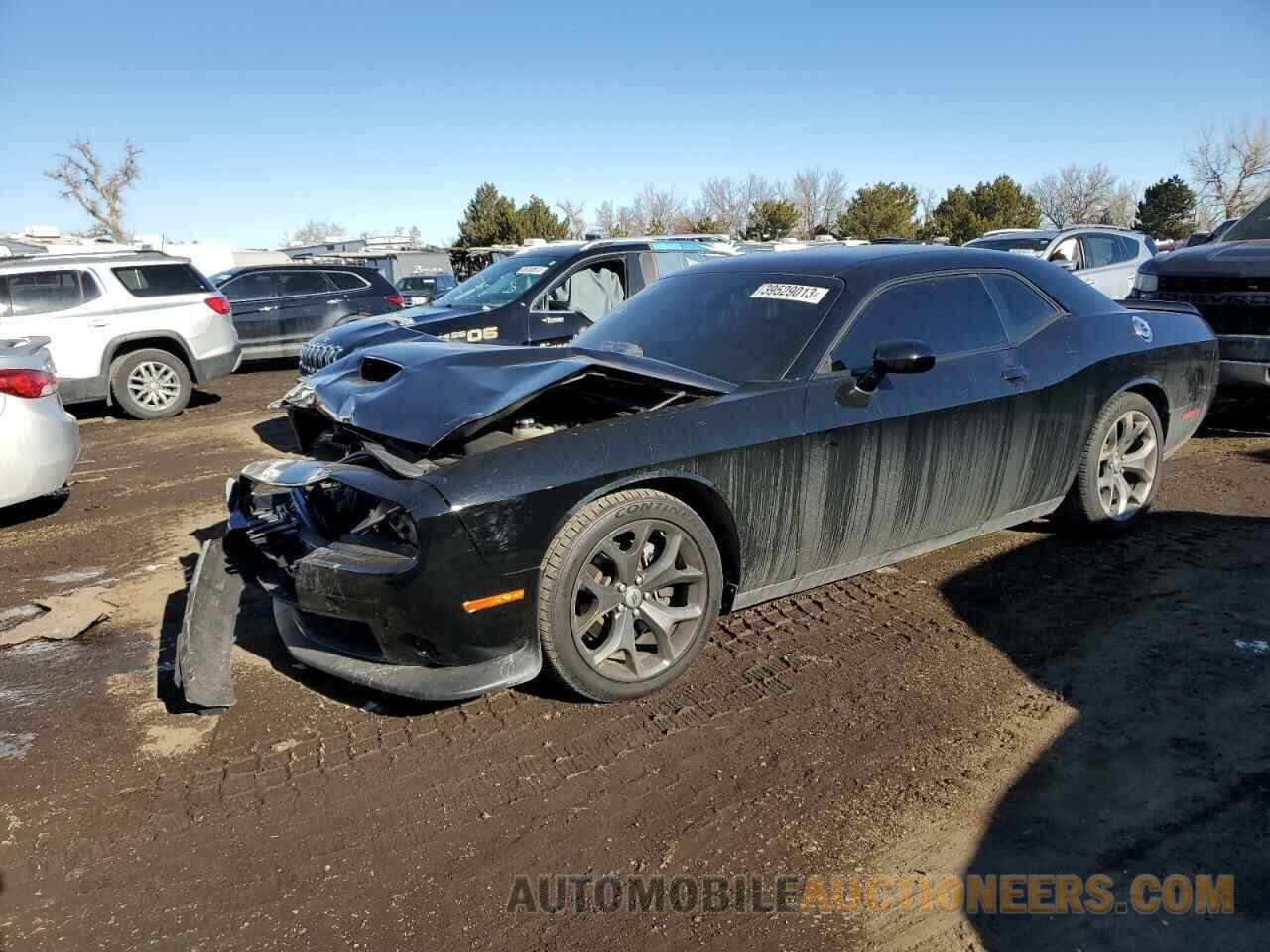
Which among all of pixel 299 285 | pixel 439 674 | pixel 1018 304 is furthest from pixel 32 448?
pixel 299 285

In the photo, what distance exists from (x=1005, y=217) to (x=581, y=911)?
45.1 m

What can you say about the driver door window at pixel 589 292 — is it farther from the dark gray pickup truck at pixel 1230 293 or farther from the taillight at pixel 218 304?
the taillight at pixel 218 304

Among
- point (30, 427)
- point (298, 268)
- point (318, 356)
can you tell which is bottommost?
point (30, 427)

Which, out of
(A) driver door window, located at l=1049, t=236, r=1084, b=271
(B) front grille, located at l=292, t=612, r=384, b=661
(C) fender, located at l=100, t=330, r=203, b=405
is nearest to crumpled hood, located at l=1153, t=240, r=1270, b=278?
(A) driver door window, located at l=1049, t=236, r=1084, b=271

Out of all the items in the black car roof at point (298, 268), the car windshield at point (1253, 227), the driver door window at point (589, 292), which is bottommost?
the black car roof at point (298, 268)

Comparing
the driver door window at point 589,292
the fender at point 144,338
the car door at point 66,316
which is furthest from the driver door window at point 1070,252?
the car door at point 66,316

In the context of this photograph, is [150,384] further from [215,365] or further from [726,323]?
[726,323]

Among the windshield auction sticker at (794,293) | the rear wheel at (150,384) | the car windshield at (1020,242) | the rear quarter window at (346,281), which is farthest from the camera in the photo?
the rear quarter window at (346,281)

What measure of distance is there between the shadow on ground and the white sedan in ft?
18.7

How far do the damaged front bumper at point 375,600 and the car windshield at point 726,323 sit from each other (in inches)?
55.7

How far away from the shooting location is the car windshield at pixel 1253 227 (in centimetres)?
806

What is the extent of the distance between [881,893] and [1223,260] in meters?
6.75

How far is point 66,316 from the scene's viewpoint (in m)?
9.80

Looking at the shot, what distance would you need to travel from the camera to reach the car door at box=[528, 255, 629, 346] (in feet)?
25.5
